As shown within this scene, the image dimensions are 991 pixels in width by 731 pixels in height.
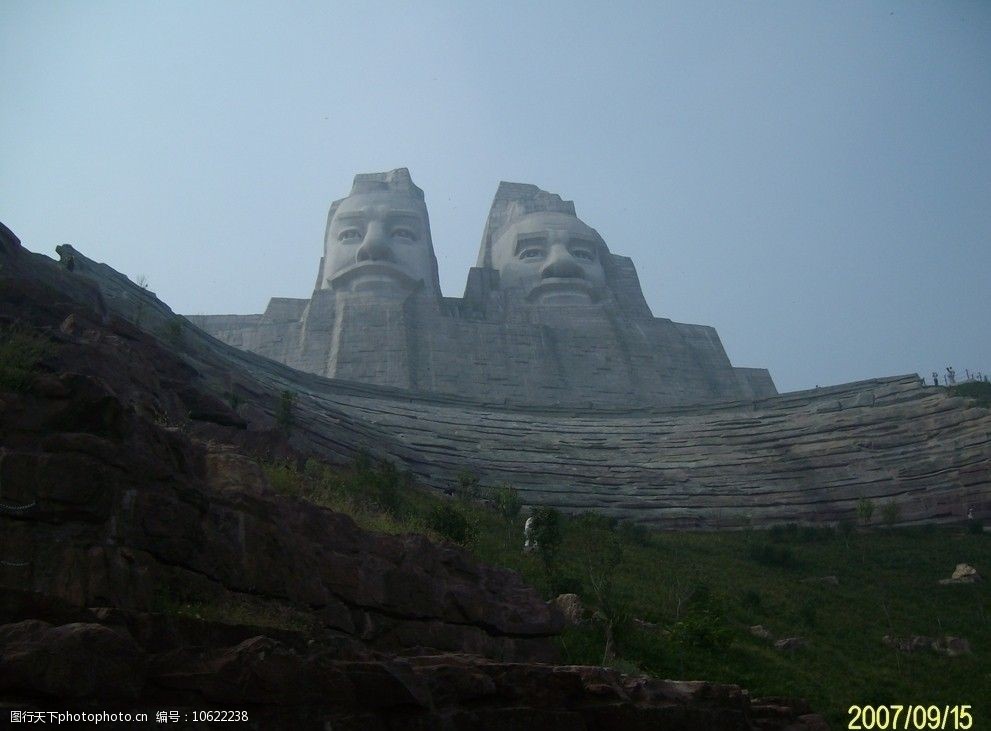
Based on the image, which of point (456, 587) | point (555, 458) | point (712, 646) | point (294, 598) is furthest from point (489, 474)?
point (294, 598)

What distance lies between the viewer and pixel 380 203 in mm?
46219

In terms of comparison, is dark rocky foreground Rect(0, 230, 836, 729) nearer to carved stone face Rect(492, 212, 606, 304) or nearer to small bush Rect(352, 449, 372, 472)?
small bush Rect(352, 449, 372, 472)

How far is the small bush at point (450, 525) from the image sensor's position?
45.5ft

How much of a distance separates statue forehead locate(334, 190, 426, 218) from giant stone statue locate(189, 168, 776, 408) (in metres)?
0.08

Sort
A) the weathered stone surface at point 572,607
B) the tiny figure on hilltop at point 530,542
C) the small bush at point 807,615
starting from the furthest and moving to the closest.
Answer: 1. the tiny figure on hilltop at point 530,542
2. the small bush at point 807,615
3. the weathered stone surface at point 572,607

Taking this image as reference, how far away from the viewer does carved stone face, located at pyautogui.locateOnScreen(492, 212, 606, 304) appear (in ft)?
150

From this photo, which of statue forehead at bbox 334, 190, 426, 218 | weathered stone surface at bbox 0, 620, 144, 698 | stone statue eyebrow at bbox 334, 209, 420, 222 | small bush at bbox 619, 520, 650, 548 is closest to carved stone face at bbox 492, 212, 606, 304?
statue forehead at bbox 334, 190, 426, 218

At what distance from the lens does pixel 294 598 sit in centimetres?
854

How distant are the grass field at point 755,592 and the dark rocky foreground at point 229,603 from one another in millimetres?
1744

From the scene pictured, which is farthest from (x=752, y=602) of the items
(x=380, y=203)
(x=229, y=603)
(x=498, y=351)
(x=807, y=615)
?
(x=380, y=203)

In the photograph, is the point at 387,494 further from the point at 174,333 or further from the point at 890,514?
the point at 890,514

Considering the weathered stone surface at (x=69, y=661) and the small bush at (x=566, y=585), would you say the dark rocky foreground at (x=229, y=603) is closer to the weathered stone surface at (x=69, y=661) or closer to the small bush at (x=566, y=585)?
the weathered stone surface at (x=69, y=661)

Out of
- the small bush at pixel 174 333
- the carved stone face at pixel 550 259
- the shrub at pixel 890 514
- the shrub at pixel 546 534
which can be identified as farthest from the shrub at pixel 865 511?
the carved stone face at pixel 550 259

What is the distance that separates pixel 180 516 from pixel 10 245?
806 centimetres
